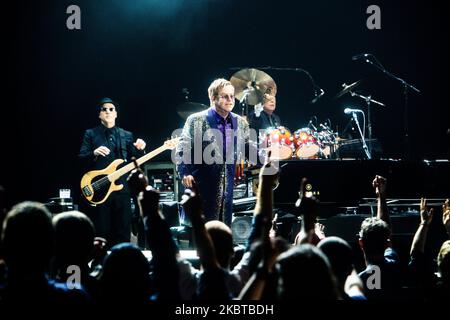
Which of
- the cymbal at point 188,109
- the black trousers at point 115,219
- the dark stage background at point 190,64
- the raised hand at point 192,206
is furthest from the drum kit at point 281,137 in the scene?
the raised hand at point 192,206

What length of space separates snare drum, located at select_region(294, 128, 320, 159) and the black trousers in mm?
2815

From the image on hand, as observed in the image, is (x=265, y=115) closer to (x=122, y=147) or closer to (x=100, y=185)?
(x=122, y=147)

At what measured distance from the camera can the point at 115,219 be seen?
26.7 ft

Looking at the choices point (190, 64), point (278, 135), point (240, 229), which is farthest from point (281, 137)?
point (190, 64)

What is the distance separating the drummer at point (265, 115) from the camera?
31.2 ft

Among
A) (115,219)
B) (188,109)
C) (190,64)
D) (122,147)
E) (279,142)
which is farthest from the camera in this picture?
(190,64)

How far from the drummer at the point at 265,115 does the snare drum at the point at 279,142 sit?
772 millimetres

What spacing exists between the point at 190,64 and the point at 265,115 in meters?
1.87

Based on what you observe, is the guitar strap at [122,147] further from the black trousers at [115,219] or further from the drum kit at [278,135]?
the drum kit at [278,135]

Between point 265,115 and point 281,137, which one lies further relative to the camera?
point 265,115

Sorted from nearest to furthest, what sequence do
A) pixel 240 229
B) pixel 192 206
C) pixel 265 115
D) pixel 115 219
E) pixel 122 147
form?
pixel 192 206
pixel 240 229
pixel 115 219
pixel 122 147
pixel 265 115

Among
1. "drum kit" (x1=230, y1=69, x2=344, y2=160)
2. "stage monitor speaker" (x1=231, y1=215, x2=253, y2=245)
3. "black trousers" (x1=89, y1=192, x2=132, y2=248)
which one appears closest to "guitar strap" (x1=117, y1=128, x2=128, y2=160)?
"black trousers" (x1=89, y1=192, x2=132, y2=248)

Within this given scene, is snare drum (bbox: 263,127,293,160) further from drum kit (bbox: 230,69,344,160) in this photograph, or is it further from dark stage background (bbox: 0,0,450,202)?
dark stage background (bbox: 0,0,450,202)

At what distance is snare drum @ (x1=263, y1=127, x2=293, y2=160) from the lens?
8.39m
